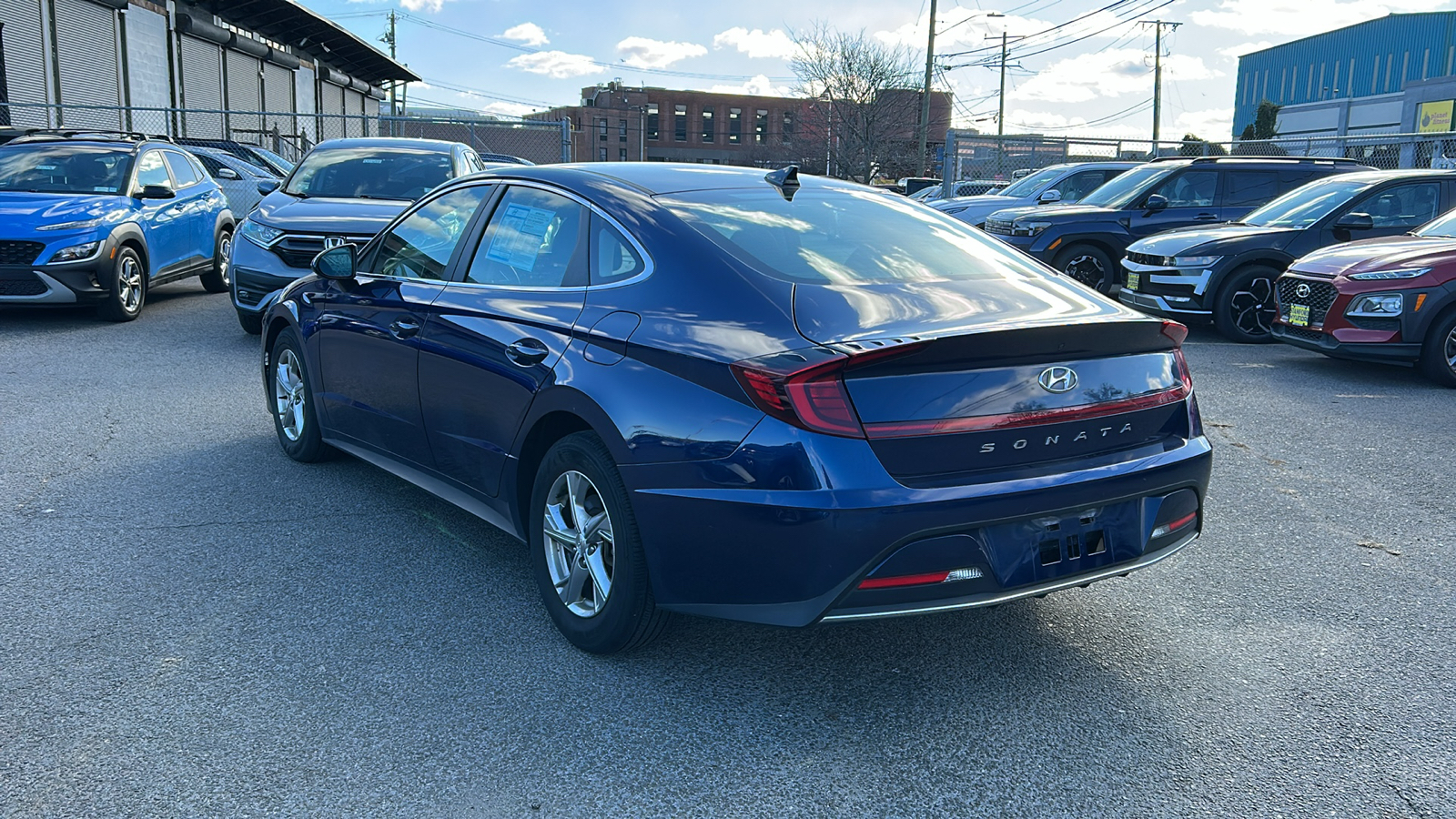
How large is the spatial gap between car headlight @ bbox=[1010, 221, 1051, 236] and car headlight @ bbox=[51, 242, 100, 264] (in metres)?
9.62

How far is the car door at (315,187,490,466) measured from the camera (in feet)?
15.0

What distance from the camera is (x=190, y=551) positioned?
181 inches

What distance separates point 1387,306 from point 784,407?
7502 mm

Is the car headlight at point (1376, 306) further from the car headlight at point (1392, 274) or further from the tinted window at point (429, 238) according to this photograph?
the tinted window at point (429, 238)

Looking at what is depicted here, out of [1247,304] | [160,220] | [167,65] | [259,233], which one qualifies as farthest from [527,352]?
[167,65]

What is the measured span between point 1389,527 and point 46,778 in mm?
5191

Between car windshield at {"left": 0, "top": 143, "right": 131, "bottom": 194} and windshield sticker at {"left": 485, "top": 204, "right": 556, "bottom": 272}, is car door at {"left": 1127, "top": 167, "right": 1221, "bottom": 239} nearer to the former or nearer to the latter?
windshield sticker at {"left": 485, "top": 204, "right": 556, "bottom": 272}

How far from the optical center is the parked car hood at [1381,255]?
28.5ft

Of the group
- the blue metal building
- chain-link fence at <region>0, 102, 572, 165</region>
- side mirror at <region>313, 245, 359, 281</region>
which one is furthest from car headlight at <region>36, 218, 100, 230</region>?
the blue metal building

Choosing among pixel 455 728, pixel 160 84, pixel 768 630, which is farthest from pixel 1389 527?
pixel 160 84

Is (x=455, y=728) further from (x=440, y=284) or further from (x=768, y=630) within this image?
(x=440, y=284)

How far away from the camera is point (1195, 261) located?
11211 millimetres

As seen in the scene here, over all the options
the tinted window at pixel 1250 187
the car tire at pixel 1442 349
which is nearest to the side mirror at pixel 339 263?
the car tire at pixel 1442 349

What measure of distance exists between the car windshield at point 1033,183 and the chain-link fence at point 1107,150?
3.55 m
